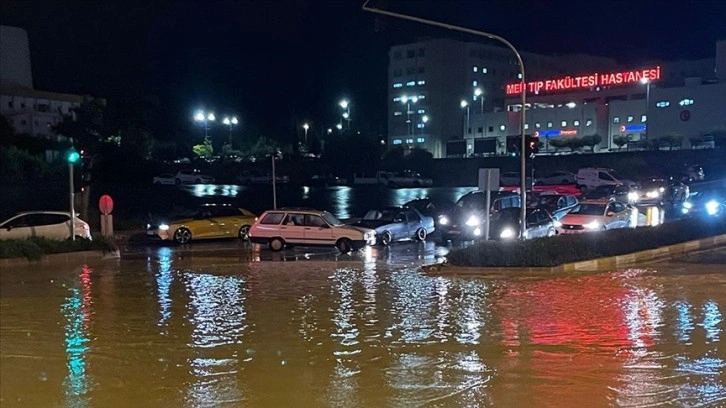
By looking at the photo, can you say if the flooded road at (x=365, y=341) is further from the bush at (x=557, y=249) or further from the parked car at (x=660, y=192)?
the parked car at (x=660, y=192)

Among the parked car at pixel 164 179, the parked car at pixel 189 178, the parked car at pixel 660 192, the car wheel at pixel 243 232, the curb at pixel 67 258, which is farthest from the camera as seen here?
the parked car at pixel 189 178

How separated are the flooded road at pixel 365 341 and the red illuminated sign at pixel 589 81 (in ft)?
218

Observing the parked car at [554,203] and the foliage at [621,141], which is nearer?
the parked car at [554,203]

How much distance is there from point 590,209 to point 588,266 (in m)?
8.39

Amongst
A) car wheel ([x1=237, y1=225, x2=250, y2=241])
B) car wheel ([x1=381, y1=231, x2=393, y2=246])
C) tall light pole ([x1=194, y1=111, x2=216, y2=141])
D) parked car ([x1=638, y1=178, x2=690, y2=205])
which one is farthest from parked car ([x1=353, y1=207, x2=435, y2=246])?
tall light pole ([x1=194, y1=111, x2=216, y2=141])

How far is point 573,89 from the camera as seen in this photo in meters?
86.9

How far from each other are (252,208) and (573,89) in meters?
54.3

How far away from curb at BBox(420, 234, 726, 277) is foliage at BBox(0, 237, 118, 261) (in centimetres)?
1036

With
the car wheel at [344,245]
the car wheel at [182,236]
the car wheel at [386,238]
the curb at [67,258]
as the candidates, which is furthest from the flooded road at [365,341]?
the car wheel at [182,236]

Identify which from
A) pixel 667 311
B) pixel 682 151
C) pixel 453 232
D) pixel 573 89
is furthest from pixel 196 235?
pixel 573 89

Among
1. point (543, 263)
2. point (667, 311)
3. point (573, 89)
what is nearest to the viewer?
point (667, 311)

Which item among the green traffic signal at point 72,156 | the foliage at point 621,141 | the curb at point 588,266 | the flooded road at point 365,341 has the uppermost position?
the foliage at point 621,141

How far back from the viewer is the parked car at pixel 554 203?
2917 centimetres

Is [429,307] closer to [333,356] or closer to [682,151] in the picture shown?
[333,356]
